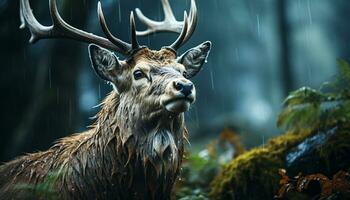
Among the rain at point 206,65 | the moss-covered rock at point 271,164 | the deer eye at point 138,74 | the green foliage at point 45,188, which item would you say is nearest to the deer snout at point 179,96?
the deer eye at point 138,74

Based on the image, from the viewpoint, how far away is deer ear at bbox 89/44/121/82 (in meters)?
6.15

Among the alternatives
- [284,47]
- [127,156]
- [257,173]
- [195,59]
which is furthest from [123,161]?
[284,47]

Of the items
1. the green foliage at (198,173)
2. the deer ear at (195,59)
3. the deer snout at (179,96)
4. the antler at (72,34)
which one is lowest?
the green foliage at (198,173)

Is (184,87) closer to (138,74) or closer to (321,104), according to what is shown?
(138,74)

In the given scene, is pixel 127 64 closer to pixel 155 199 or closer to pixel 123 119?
pixel 123 119

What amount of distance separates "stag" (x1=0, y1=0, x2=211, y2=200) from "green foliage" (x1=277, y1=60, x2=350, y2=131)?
1728 millimetres

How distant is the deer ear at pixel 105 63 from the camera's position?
20.2 feet

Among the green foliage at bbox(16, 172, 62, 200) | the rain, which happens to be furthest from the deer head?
the green foliage at bbox(16, 172, 62, 200)

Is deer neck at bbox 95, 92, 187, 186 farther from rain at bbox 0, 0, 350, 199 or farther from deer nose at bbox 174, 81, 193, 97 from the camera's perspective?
rain at bbox 0, 0, 350, 199

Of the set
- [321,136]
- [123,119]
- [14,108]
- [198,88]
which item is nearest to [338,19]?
[198,88]

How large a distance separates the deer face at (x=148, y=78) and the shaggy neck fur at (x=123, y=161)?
0.44ft

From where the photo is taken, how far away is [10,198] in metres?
6.28

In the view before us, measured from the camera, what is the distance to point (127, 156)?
5.92 m

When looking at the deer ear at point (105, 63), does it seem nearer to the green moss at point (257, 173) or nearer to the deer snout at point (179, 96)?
the deer snout at point (179, 96)
